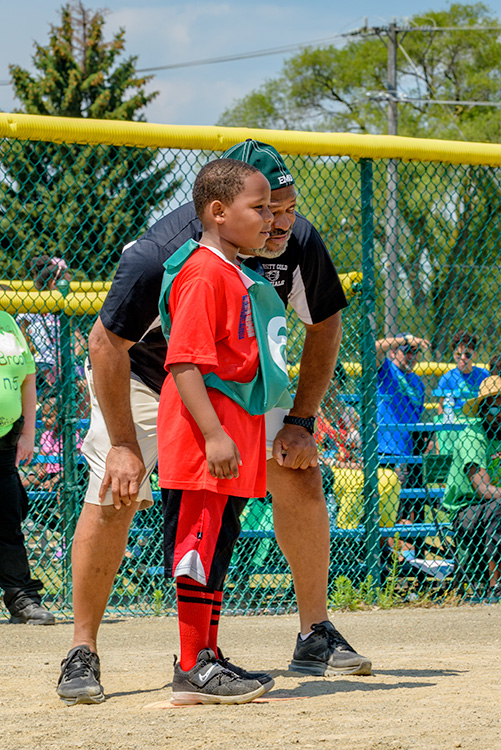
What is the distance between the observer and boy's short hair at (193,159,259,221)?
2771mm

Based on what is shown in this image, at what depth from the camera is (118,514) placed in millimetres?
→ 3016

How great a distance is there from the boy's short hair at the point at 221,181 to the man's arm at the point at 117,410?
0.50m

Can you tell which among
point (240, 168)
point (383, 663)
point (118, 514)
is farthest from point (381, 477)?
point (240, 168)

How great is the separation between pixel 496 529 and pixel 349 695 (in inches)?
110

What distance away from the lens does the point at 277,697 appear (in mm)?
2859

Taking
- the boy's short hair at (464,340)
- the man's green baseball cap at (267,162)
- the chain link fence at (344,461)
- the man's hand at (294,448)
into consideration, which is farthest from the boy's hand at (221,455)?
Answer: the boy's short hair at (464,340)

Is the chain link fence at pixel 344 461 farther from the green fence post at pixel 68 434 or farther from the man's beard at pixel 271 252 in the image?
the man's beard at pixel 271 252

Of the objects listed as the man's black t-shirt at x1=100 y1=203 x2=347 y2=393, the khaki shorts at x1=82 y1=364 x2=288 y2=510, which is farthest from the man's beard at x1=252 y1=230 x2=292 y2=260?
the khaki shorts at x1=82 y1=364 x2=288 y2=510

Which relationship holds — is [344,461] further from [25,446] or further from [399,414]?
[25,446]

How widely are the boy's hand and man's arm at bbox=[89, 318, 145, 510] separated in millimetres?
406

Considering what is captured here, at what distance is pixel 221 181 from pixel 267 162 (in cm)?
33

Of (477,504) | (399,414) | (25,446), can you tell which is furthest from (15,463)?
(477,504)

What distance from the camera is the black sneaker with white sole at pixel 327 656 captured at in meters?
3.20

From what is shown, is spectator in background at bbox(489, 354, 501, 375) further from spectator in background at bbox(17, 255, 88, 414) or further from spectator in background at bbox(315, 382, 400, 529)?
spectator in background at bbox(17, 255, 88, 414)
